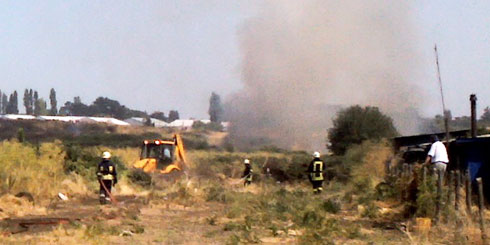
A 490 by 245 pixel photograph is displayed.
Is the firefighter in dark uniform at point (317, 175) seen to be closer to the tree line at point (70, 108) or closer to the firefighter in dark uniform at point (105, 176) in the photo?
the firefighter in dark uniform at point (105, 176)

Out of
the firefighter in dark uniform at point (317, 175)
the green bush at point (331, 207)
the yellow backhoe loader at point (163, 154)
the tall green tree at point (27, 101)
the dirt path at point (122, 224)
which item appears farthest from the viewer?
the tall green tree at point (27, 101)

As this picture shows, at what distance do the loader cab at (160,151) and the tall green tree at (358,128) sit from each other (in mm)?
18785

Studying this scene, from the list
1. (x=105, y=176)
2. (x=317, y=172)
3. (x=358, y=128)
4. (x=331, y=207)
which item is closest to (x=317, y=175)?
(x=317, y=172)

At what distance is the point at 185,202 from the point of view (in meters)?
21.7

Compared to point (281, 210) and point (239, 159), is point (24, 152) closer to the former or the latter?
point (281, 210)

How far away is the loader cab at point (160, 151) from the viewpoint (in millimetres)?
31594

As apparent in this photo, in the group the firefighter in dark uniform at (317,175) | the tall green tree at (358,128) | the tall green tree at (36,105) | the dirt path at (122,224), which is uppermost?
the tall green tree at (36,105)

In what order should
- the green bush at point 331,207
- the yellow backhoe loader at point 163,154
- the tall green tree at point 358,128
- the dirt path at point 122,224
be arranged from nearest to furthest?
1. the dirt path at point 122,224
2. the green bush at point 331,207
3. the yellow backhoe loader at point 163,154
4. the tall green tree at point 358,128

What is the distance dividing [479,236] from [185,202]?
1200cm

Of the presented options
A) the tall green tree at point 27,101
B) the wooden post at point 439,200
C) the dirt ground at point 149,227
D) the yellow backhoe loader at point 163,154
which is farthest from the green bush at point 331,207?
the tall green tree at point 27,101

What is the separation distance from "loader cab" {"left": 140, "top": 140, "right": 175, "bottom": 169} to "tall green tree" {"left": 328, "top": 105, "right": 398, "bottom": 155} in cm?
1878

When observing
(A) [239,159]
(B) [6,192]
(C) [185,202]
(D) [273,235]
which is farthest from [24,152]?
(A) [239,159]

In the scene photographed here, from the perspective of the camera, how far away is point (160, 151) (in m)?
31.7

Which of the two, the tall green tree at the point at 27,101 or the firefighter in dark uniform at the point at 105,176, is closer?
the firefighter in dark uniform at the point at 105,176
